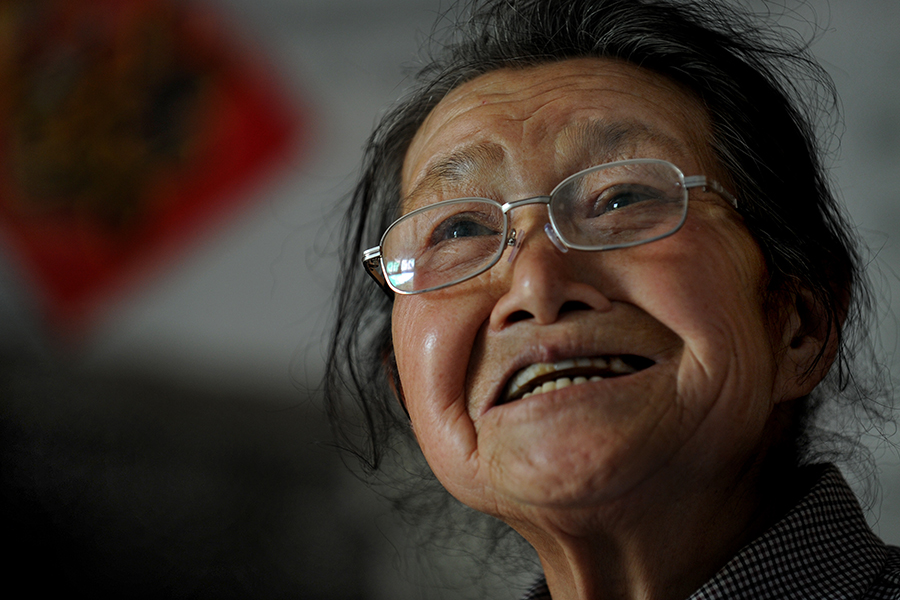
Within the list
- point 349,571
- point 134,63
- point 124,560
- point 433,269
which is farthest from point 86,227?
point 433,269

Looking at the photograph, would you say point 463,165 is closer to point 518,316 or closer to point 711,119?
point 518,316

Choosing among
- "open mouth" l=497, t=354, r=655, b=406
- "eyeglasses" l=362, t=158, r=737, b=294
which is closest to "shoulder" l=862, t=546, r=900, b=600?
"open mouth" l=497, t=354, r=655, b=406

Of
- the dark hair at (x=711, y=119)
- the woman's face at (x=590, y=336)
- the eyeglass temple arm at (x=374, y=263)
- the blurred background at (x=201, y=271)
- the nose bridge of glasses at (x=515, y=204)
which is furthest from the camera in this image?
the blurred background at (x=201, y=271)

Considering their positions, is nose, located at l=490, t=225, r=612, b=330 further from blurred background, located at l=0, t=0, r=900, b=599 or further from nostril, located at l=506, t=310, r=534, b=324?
blurred background, located at l=0, t=0, r=900, b=599

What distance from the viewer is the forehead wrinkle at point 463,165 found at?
3.12 feet

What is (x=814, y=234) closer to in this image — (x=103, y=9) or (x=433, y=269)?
(x=433, y=269)

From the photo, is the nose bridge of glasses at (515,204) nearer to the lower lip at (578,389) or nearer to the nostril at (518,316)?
the nostril at (518,316)

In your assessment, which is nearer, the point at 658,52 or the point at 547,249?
the point at 547,249

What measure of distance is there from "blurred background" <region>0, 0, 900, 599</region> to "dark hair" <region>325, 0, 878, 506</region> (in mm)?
529

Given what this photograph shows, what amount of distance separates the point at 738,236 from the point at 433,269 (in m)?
0.39

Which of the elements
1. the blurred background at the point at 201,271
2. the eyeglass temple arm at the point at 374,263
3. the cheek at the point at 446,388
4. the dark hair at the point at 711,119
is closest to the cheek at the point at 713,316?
the dark hair at the point at 711,119

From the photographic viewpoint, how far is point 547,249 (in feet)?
2.77

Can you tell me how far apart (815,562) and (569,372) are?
39 centimetres

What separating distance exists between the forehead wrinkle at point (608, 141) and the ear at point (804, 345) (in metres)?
0.26
